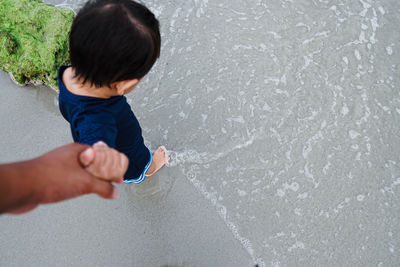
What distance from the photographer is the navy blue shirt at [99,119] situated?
45.8 inches

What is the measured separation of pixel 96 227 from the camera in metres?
1.96

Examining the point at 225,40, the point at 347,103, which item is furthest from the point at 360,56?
the point at 225,40

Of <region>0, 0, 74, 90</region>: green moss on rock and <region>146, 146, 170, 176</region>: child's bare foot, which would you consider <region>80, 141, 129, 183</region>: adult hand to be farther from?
<region>0, 0, 74, 90</region>: green moss on rock

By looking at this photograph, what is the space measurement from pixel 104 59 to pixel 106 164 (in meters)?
0.41

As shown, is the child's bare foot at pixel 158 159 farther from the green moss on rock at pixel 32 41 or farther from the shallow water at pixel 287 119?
the green moss on rock at pixel 32 41

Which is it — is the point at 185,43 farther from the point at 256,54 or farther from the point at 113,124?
the point at 113,124

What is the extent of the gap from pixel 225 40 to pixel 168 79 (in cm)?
56

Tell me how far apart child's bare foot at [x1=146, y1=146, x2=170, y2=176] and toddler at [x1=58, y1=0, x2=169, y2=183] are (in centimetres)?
72

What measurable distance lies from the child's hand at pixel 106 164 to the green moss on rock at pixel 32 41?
1642mm

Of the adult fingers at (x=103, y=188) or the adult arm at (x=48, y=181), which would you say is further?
the adult fingers at (x=103, y=188)

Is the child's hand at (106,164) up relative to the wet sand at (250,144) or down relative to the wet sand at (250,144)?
up

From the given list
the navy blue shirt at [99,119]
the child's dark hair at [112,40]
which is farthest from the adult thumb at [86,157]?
the child's dark hair at [112,40]

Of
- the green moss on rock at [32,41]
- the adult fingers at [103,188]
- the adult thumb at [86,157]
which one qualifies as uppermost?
the adult thumb at [86,157]

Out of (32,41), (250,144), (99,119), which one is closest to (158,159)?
(250,144)
